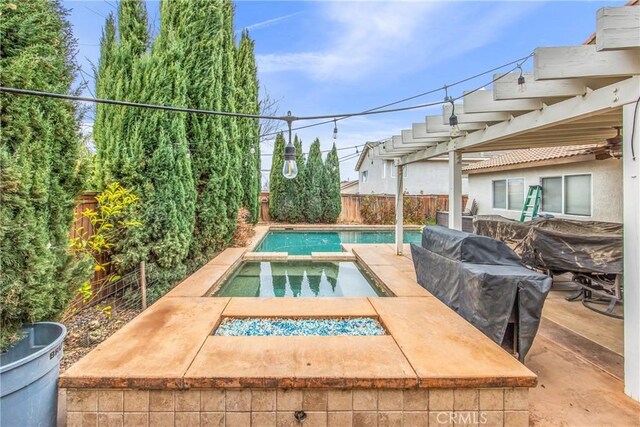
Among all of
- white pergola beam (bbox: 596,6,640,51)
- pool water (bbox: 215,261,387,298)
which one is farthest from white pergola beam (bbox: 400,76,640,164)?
pool water (bbox: 215,261,387,298)

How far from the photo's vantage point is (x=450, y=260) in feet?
12.4

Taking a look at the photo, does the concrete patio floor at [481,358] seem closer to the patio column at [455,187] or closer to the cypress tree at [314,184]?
the patio column at [455,187]

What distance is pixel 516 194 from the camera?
1004 centimetres

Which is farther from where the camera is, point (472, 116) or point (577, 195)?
point (577, 195)

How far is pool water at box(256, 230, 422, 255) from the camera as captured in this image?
9.99 metres

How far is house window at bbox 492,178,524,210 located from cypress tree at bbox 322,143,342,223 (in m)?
7.22

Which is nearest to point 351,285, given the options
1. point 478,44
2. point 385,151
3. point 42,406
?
point 385,151

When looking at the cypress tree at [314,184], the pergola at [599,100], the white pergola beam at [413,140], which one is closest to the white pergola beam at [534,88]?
the pergola at [599,100]

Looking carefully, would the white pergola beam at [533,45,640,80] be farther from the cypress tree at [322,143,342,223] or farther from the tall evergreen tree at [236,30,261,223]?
the cypress tree at [322,143,342,223]

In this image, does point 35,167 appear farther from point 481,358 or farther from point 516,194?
point 516,194

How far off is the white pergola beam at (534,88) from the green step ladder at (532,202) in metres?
6.45

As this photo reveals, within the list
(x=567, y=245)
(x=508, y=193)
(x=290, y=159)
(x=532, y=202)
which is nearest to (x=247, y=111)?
(x=290, y=159)

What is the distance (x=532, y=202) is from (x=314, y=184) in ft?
30.7

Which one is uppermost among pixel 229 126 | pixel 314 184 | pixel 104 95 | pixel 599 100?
pixel 229 126
